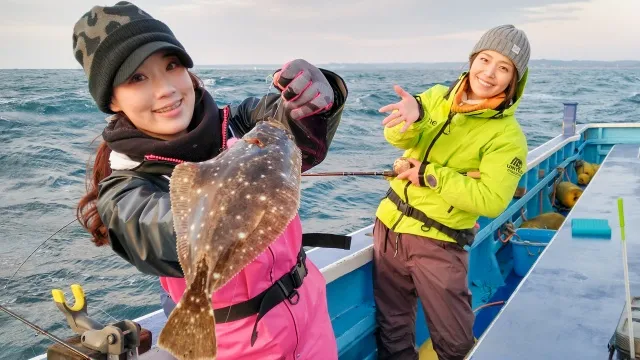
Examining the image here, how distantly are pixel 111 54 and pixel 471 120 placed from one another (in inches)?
97.4

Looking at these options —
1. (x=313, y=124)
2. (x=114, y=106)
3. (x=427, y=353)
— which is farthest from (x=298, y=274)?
(x=427, y=353)

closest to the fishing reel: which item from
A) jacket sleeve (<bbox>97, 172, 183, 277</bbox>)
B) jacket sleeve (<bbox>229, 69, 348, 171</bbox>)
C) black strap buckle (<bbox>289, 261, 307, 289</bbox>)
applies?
jacket sleeve (<bbox>97, 172, 183, 277</bbox>)

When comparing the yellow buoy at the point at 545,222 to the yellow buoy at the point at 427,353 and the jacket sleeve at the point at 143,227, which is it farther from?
the jacket sleeve at the point at 143,227

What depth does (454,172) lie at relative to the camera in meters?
3.41

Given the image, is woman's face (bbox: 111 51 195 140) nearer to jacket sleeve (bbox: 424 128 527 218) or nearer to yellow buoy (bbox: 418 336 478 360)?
jacket sleeve (bbox: 424 128 527 218)

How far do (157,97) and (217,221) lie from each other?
63 centimetres

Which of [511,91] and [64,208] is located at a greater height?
[511,91]

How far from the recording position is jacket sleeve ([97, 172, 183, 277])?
156 cm

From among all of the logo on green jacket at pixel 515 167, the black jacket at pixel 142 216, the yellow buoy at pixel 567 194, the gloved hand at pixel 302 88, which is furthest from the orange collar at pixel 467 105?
the yellow buoy at pixel 567 194

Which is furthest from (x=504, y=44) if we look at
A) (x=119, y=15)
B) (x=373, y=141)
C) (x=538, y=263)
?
(x=373, y=141)

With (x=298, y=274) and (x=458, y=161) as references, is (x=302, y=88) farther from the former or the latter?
(x=458, y=161)

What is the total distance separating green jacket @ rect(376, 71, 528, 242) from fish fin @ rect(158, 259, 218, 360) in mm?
2203

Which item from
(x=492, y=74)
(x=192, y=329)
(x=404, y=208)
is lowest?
(x=404, y=208)

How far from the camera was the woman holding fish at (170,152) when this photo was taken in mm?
1664
